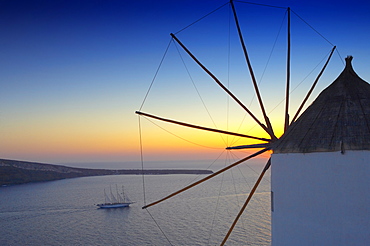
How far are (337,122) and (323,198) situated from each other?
5.47 ft

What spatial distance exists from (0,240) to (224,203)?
1386 inches

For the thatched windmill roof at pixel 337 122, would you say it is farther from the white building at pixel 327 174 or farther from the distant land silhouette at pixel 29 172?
the distant land silhouette at pixel 29 172

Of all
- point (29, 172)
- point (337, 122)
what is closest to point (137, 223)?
point (337, 122)

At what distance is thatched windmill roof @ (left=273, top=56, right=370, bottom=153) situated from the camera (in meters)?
6.46

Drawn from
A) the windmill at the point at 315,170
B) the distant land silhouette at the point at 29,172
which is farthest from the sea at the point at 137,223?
the distant land silhouette at the point at 29,172

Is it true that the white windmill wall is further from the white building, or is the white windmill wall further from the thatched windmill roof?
the thatched windmill roof

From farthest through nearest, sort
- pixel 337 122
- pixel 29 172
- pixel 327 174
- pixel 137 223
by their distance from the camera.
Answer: pixel 29 172, pixel 137 223, pixel 337 122, pixel 327 174

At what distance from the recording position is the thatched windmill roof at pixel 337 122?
6457mm

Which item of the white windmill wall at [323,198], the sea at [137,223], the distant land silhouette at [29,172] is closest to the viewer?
the white windmill wall at [323,198]

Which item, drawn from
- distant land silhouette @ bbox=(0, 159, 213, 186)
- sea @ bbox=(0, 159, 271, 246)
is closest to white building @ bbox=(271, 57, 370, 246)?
sea @ bbox=(0, 159, 271, 246)

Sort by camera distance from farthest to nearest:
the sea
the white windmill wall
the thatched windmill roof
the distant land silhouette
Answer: the distant land silhouette
the sea
the thatched windmill roof
the white windmill wall

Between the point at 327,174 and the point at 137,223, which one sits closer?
the point at 327,174

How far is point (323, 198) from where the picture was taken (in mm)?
6383

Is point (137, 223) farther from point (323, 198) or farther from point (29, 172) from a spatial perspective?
point (29, 172)
